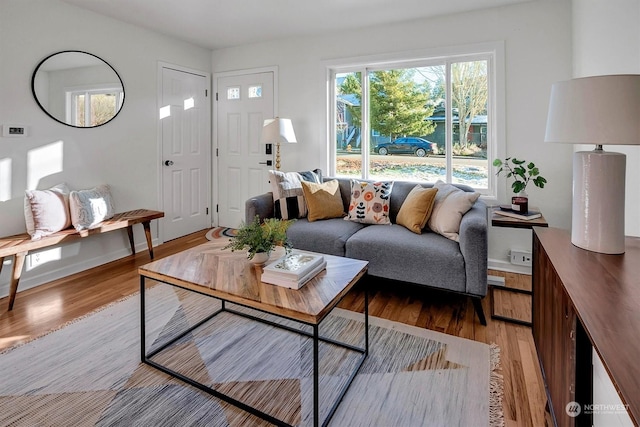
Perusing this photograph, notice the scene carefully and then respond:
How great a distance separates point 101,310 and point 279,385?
1534 millimetres

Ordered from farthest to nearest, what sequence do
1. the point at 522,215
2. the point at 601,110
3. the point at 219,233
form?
the point at 219,233, the point at 522,215, the point at 601,110

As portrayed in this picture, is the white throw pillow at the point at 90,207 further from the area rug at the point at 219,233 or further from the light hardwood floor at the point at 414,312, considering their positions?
the area rug at the point at 219,233

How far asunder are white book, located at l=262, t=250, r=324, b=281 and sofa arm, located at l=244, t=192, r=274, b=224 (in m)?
1.26

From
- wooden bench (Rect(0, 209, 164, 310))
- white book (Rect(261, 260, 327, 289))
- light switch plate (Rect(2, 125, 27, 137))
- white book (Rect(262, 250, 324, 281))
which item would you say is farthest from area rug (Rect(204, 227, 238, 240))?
white book (Rect(261, 260, 327, 289))

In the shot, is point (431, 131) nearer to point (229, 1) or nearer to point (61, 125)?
point (229, 1)

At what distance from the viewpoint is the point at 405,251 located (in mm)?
2494

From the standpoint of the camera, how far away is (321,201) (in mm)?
3182

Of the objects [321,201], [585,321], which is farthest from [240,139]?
[585,321]

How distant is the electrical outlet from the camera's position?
10.5ft

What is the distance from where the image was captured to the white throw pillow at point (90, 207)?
2967 millimetres

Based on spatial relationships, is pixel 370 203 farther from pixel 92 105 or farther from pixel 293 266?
pixel 92 105

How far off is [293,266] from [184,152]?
324 cm

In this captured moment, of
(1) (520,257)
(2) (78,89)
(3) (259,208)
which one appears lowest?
(1) (520,257)

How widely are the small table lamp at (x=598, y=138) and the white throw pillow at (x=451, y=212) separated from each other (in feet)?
4.02
